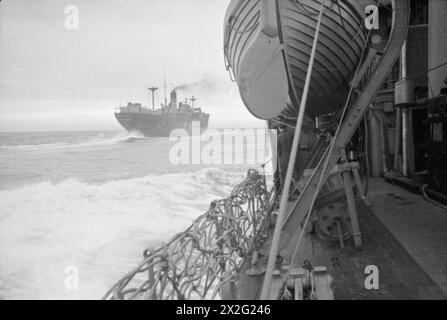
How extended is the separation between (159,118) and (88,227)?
60206 millimetres

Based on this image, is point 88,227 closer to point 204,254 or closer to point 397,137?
point 397,137

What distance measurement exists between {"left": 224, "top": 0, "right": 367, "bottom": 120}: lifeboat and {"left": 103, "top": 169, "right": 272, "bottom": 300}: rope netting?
150 cm

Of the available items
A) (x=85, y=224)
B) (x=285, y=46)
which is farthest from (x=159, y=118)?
(x=285, y=46)

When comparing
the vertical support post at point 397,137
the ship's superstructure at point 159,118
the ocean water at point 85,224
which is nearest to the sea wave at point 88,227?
the ocean water at point 85,224

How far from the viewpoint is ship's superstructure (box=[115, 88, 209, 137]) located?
67.2m

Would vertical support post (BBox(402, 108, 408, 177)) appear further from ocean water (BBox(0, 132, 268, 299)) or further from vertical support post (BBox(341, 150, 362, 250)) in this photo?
ocean water (BBox(0, 132, 268, 299))

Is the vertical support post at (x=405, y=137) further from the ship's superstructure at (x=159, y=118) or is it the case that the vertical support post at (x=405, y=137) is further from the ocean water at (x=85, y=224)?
the ship's superstructure at (x=159, y=118)

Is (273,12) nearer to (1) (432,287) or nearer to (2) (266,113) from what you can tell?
(2) (266,113)

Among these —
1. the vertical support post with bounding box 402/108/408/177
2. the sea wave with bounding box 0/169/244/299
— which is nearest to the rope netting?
the sea wave with bounding box 0/169/244/299

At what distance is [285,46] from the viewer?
178 inches
